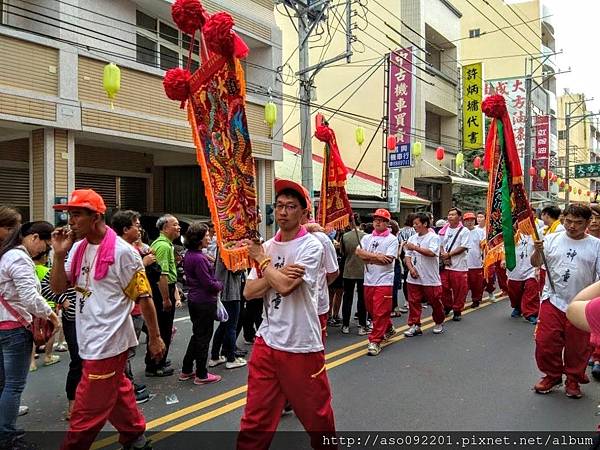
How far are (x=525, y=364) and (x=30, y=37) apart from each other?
31.6 ft

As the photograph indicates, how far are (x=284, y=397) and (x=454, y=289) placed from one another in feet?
21.3

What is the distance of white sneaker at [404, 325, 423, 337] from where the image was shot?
755 centimetres

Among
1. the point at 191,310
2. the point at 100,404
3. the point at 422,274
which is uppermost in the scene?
the point at 422,274

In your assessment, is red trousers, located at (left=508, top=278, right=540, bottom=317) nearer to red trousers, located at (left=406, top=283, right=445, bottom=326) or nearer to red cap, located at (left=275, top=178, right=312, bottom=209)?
red trousers, located at (left=406, top=283, right=445, bottom=326)

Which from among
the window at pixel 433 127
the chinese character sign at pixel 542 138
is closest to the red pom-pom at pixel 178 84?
the window at pixel 433 127

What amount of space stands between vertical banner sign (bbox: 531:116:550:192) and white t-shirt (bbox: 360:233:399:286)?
83.7ft

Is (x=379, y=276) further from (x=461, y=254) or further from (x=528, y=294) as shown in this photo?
(x=528, y=294)

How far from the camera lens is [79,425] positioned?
3.03m

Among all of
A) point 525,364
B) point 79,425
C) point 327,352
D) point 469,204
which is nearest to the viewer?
point 79,425

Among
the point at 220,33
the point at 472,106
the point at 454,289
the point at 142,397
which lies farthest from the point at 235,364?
the point at 472,106

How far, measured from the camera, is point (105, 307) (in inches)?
129

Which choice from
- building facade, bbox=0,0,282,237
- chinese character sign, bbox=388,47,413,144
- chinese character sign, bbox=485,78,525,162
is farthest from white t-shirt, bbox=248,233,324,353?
chinese character sign, bbox=485,78,525,162

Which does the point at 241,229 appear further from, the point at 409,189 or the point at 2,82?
the point at 409,189

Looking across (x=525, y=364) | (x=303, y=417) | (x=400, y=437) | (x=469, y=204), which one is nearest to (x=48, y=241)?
(x=303, y=417)
